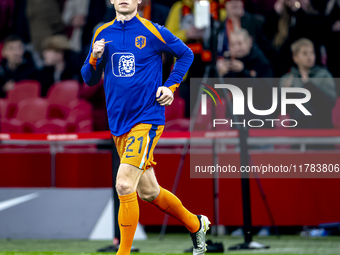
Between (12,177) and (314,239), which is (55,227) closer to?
(12,177)

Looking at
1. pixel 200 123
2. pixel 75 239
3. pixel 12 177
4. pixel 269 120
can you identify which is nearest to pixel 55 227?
pixel 75 239

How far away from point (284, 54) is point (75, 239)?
349 centimetres

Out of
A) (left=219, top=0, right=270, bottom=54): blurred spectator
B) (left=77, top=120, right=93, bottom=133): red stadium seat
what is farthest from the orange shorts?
(left=219, top=0, right=270, bottom=54): blurred spectator

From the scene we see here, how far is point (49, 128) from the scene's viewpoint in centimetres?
778

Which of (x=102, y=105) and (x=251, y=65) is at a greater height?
(x=251, y=65)

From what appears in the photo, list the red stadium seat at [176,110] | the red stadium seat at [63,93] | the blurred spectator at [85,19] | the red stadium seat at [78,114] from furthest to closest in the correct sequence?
1. the blurred spectator at [85,19]
2. the red stadium seat at [63,93]
3. the red stadium seat at [78,114]
4. the red stadium seat at [176,110]

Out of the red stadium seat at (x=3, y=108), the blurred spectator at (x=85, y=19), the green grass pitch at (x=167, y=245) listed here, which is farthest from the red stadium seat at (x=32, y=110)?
the green grass pitch at (x=167, y=245)

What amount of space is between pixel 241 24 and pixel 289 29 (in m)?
0.70

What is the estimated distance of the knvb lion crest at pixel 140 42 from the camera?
12.6ft

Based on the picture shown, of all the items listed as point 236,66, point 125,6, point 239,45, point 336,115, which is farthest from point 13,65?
point 125,6

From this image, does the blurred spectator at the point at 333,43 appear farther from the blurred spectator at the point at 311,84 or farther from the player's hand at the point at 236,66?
the player's hand at the point at 236,66

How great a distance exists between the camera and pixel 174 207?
4012 millimetres

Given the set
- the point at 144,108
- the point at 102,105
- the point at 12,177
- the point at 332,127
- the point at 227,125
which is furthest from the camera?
the point at 102,105

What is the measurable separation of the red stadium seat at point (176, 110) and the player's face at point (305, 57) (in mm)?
1572
